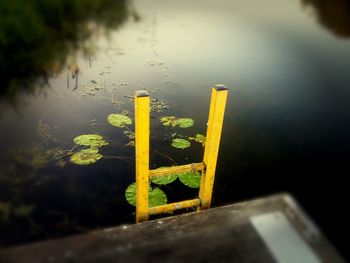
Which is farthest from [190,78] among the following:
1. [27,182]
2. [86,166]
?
[27,182]

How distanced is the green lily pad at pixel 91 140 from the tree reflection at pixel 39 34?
106 cm

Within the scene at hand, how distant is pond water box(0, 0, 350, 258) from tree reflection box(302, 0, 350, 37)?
289 millimetres

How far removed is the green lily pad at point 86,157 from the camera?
319cm

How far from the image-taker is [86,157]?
10.6 feet

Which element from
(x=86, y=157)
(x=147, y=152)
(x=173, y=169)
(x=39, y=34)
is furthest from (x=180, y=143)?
(x=39, y=34)

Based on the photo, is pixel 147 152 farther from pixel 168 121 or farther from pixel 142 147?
pixel 168 121

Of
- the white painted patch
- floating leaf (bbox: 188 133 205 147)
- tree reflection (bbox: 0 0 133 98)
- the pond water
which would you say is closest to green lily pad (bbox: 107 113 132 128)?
the pond water

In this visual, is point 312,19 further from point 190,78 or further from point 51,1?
point 51,1

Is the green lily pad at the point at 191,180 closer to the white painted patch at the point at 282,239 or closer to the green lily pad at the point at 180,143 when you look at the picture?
the green lily pad at the point at 180,143

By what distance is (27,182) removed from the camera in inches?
115

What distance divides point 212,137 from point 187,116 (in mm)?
2148

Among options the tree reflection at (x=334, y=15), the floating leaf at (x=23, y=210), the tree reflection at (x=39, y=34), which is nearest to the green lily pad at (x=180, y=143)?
the floating leaf at (x=23, y=210)

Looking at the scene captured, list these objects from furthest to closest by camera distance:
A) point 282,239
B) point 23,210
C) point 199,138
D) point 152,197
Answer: point 199,138 < point 152,197 < point 23,210 < point 282,239

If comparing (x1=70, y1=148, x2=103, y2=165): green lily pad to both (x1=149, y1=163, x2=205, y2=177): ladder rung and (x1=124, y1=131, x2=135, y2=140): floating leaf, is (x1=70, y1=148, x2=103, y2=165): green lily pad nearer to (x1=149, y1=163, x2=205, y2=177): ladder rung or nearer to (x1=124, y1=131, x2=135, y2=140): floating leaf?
(x1=124, y1=131, x2=135, y2=140): floating leaf
